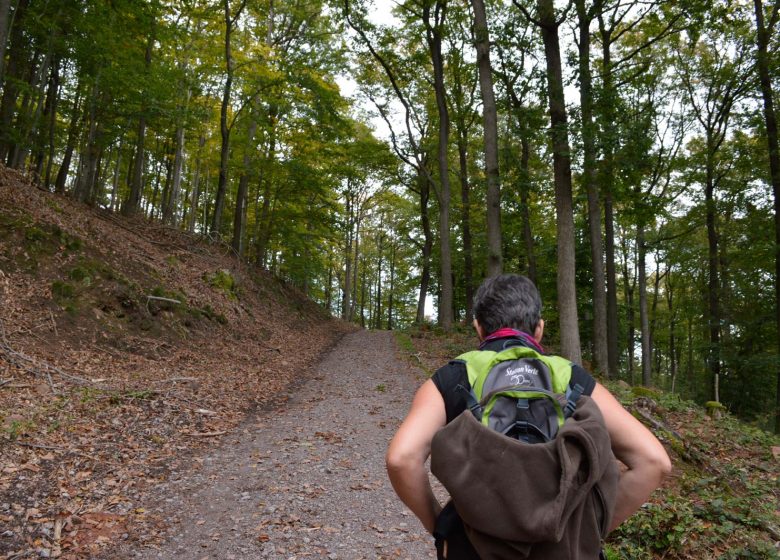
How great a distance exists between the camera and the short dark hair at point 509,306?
71.9 inches

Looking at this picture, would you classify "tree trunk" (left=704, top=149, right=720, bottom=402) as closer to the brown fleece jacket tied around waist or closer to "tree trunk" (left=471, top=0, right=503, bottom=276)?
"tree trunk" (left=471, top=0, right=503, bottom=276)

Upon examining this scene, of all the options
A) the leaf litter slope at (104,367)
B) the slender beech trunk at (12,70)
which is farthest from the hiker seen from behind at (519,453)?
the slender beech trunk at (12,70)

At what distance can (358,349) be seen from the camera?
16.3 m

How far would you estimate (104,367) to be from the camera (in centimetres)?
739

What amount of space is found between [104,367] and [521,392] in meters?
7.84

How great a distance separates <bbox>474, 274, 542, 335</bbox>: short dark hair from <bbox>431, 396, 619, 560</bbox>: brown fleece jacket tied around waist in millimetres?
511

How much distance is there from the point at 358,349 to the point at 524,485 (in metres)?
15.3

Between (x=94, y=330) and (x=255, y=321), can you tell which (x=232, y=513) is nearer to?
(x=94, y=330)

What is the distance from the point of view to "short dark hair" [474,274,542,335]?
183 centimetres

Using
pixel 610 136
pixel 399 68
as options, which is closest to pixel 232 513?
pixel 610 136

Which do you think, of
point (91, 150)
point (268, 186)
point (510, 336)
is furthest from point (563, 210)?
point (268, 186)

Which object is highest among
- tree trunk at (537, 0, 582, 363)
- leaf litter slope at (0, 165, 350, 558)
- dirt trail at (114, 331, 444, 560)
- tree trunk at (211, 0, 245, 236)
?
tree trunk at (211, 0, 245, 236)

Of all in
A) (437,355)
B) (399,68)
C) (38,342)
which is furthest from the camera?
(399,68)

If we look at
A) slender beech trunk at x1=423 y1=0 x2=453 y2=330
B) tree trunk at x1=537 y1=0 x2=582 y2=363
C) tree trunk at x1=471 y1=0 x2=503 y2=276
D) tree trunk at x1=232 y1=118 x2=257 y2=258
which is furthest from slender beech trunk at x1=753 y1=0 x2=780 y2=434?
tree trunk at x1=232 y1=118 x2=257 y2=258
